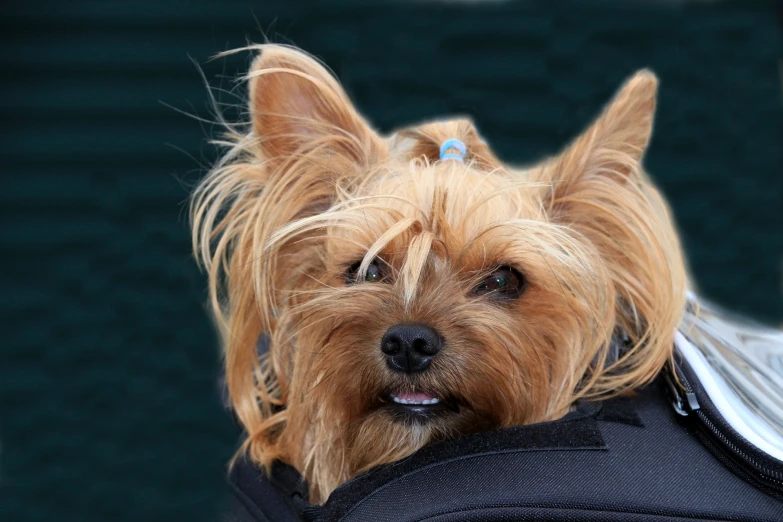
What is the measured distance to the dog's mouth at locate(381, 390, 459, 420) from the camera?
114 centimetres

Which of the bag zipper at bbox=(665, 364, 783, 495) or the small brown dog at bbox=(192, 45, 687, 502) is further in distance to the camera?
the small brown dog at bbox=(192, 45, 687, 502)

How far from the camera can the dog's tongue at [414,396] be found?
3.71 ft

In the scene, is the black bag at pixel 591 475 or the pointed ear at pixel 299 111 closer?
the black bag at pixel 591 475

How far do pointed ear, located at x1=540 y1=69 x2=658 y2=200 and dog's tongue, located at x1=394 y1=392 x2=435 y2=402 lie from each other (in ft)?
1.33

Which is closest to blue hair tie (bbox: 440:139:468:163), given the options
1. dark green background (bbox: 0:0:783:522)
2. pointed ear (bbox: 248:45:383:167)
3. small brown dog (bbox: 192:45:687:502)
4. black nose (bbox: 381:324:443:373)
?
small brown dog (bbox: 192:45:687:502)

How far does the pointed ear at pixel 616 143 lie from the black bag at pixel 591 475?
1.17 ft

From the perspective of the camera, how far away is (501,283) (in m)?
1.19

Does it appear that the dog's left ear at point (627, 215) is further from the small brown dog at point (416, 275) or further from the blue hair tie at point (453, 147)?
the blue hair tie at point (453, 147)

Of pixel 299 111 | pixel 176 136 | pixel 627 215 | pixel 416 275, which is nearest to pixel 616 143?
pixel 627 215

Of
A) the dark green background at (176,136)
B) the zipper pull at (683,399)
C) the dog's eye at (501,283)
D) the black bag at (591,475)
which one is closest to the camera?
the black bag at (591,475)

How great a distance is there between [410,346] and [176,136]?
1.66 m

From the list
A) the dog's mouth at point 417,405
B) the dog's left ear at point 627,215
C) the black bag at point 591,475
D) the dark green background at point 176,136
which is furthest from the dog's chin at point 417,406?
the dark green background at point 176,136

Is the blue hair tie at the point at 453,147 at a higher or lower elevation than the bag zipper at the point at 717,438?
higher

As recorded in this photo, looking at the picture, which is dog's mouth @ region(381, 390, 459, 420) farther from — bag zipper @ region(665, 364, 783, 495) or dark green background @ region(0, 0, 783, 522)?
dark green background @ region(0, 0, 783, 522)
